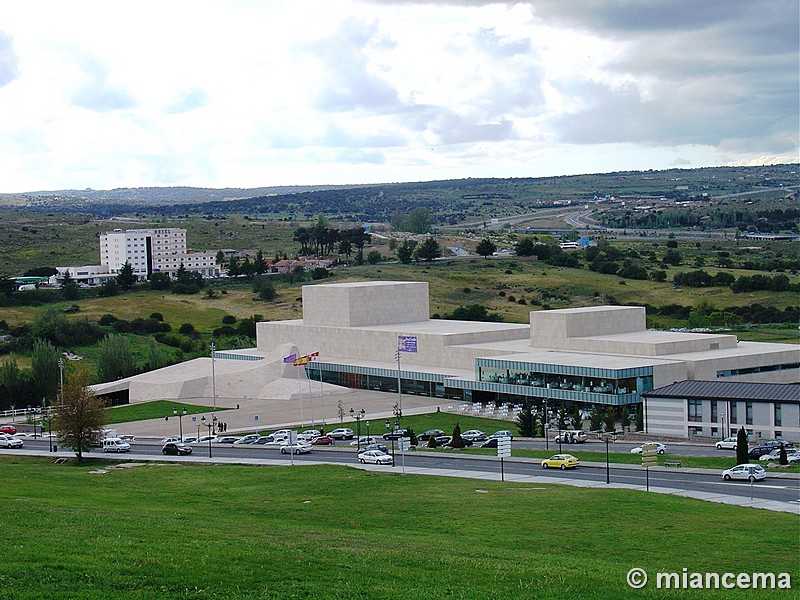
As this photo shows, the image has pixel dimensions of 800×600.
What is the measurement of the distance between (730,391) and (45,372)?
218 ft

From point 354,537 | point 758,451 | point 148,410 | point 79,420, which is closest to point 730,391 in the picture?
point 758,451

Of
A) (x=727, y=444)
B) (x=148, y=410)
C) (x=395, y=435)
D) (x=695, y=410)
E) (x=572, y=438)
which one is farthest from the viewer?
(x=148, y=410)

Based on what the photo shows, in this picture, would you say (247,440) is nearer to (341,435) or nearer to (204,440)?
(204,440)

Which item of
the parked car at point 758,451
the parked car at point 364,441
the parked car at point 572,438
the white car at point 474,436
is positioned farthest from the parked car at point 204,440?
the parked car at point 758,451

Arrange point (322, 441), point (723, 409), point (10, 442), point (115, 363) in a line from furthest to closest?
point (115, 363), point (10, 442), point (322, 441), point (723, 409)

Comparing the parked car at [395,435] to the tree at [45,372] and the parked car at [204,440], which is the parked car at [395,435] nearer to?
the parked car at [204,440]

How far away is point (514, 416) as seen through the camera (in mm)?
96625

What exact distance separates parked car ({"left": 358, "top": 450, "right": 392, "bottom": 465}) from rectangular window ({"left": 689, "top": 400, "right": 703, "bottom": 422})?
2444 cm

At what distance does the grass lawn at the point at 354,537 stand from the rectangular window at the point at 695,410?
94.6ft

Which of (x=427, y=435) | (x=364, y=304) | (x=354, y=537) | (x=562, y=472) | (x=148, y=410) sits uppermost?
(x=364, y=304)

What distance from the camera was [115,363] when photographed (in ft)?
417

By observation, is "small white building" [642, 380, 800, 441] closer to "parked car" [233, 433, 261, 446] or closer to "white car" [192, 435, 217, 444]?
"parked car" [233, 433, 261, 446]

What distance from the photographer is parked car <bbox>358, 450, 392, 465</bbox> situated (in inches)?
2660

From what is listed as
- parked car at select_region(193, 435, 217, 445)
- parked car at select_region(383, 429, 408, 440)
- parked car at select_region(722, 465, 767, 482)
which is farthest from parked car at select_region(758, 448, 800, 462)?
parked car at select_region(193, 435, 217, 445)
